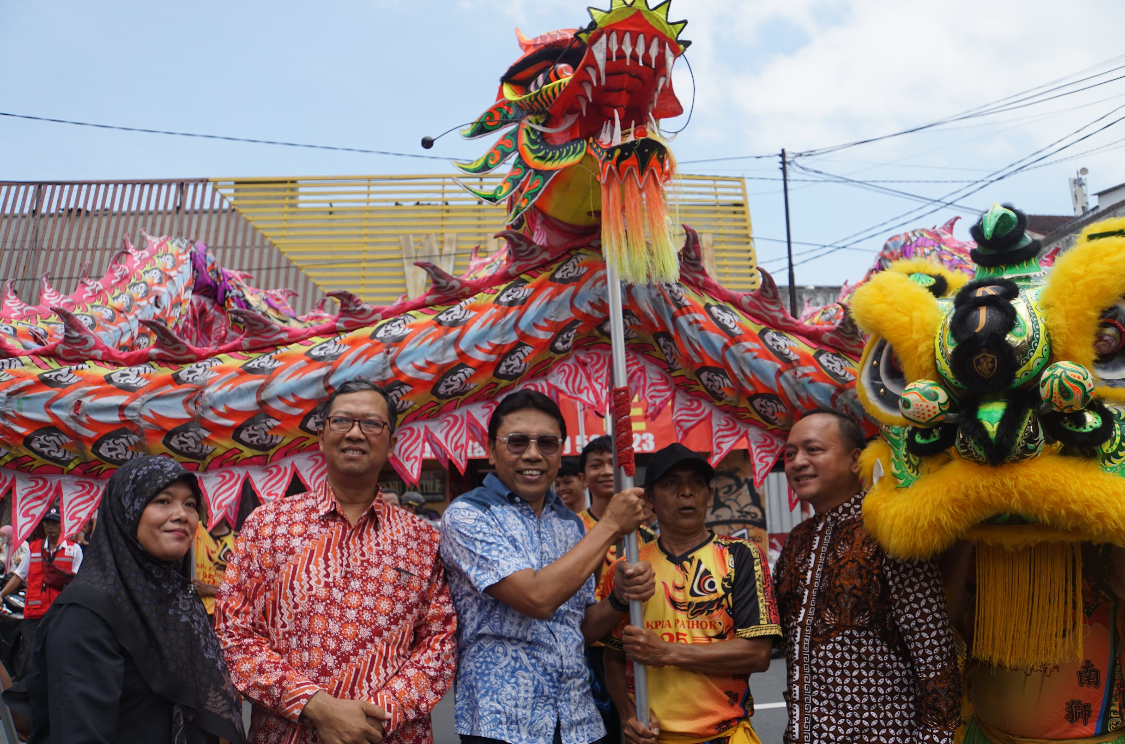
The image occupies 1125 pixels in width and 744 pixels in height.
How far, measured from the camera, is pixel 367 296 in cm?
994

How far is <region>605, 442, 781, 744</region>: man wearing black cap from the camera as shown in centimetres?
224

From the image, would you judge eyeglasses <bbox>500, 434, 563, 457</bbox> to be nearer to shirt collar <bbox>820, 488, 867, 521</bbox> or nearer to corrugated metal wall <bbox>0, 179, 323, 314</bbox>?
shirt collar <bbox>820, 488, 867, 521</bbox>

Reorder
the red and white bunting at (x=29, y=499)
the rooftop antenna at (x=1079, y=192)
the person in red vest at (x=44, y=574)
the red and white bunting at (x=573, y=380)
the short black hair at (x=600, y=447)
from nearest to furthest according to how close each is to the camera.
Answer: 1. the red and white bunting at (x=29, y=499)
2. the red and white bunting at (x=573, y=380)
3. the short black hair at (x=600, y=447)
4. the person in red vest at (x=44, y=574)
5. the rooftop antenna at (x=1079, y=192)

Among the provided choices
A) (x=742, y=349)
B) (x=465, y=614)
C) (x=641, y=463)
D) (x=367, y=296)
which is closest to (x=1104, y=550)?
(x=742, y=349)

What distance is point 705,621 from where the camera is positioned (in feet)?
7.65

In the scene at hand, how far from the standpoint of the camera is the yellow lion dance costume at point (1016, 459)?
6.28 feet

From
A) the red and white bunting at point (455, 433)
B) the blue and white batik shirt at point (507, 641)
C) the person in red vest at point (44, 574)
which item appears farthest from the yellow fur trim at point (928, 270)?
the person in red vest at point (44, 574)

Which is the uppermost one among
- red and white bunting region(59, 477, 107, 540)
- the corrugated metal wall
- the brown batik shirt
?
the corrugated metal wall

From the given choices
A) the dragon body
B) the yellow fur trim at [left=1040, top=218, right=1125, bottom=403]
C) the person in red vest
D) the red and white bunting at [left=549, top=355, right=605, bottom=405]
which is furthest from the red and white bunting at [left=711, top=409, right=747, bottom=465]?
the person in red vest

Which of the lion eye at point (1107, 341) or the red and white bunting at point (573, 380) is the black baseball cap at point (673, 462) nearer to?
the red and white bunting at point (573, 380)

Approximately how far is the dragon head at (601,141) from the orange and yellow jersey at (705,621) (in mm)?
878

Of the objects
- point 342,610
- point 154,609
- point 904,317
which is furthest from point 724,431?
point 154,609

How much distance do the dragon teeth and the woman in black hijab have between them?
1664 mm

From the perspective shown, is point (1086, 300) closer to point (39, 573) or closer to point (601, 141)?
point (601, 141)
